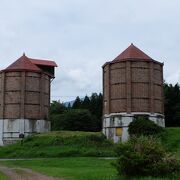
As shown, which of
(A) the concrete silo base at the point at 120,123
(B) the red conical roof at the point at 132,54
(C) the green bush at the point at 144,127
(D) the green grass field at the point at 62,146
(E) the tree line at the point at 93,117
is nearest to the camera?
(D) the green grass field at the point at 62,146

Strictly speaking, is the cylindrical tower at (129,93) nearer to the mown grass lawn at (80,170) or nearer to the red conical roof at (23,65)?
the red conical roof at (23,65)

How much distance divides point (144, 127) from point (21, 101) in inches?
829

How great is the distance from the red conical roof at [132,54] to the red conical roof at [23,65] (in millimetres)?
14325

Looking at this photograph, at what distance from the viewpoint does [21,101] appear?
67.2 m

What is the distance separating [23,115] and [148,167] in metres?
46.1

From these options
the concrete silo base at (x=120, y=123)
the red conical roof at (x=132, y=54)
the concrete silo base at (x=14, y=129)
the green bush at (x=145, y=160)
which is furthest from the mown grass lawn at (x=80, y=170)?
the concrete silo base at (x=14, y=129)

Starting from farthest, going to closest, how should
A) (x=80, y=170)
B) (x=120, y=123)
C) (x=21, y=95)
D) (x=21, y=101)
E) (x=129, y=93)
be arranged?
(x=21, y=95) → (x=21, y=101) → (x=129, y=93) → (x=120, y=123) → (x=80, y=170)

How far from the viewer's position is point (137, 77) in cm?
6047

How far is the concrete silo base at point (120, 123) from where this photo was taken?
194 feet

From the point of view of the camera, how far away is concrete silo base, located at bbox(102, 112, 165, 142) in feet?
194

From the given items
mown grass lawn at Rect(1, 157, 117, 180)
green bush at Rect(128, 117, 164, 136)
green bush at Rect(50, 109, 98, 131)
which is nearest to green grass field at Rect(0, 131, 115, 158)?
green bush at Rect(128, 117, 164, 136)

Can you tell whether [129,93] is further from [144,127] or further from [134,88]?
[144,127]

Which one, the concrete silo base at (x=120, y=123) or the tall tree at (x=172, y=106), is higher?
the tall tree at (x=172, y=106)

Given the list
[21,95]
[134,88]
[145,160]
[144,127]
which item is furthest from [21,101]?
[145,160]
